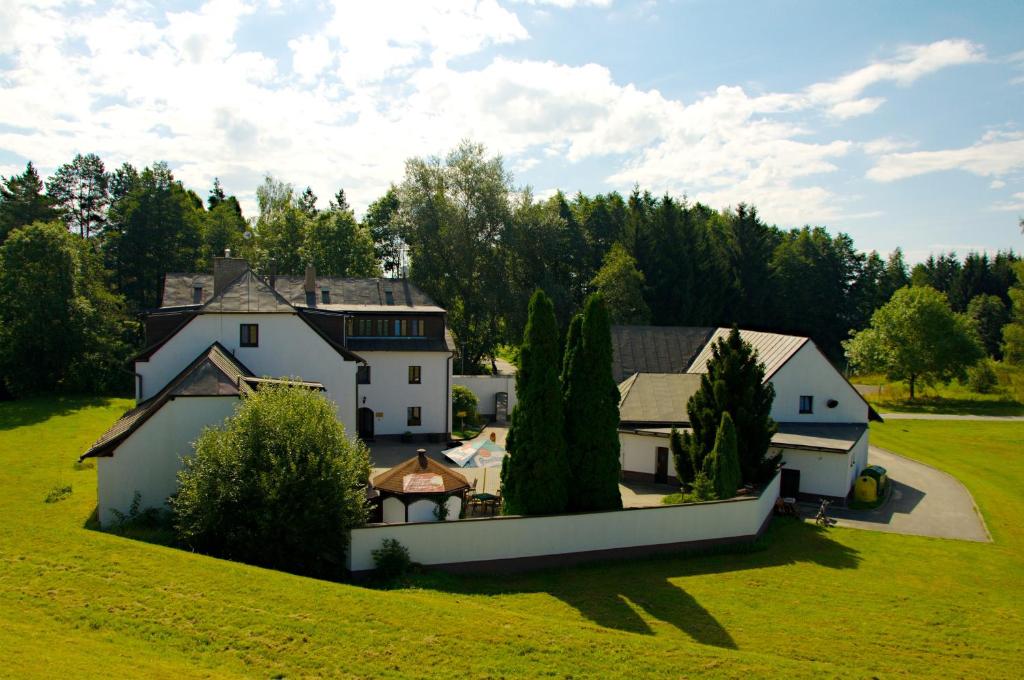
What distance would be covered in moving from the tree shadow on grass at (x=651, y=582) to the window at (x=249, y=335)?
14.0 meters

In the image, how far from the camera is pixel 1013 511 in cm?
2775

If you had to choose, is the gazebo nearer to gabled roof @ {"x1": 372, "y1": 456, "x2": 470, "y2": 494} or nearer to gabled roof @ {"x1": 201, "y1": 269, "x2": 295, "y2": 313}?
gabled roof @ {"x1": 372, "y1": 456, "x2": 470, "y2": 494}

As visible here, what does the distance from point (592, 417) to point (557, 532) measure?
343 centimetres

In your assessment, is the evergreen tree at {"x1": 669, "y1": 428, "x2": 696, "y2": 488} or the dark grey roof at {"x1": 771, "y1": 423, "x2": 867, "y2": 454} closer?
the evergreen tree at {"x1": 669, "y1": 428, "x2": 696, "y2": 488}

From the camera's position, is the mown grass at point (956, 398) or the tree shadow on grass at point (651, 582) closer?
the tree shadow on grass at point (651, 582)

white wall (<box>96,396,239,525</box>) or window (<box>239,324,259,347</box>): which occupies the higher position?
window (<box>239,324,259,347</box>)

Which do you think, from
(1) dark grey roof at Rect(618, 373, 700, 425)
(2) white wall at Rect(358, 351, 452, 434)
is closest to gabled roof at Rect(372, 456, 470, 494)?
(1) dark grey roof at Rect(618, 373, 700, 425)

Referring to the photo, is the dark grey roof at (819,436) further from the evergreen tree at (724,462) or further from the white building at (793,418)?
the evergreen tree at (724,462)

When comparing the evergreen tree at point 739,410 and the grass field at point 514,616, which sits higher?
the evergreen tree at point 739,410

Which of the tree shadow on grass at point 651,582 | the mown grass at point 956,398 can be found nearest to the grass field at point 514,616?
the tree shadow on grass at point 651,582

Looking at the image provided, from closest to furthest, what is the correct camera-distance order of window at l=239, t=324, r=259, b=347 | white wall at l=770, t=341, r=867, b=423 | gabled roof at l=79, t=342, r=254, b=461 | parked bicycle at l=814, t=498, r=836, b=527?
gabled roof at l=79, t=342, r=254, b=461 → parked bicycle at l=814, t=498, r=836, b=527 → window at l=239, t=324, r=259, b=347 → white wall at l=770, t=341, r=867, b=423

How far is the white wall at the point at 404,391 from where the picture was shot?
35594 millimetres

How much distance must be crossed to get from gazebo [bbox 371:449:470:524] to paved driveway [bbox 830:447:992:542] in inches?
564

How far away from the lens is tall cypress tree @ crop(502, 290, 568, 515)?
19938mm
